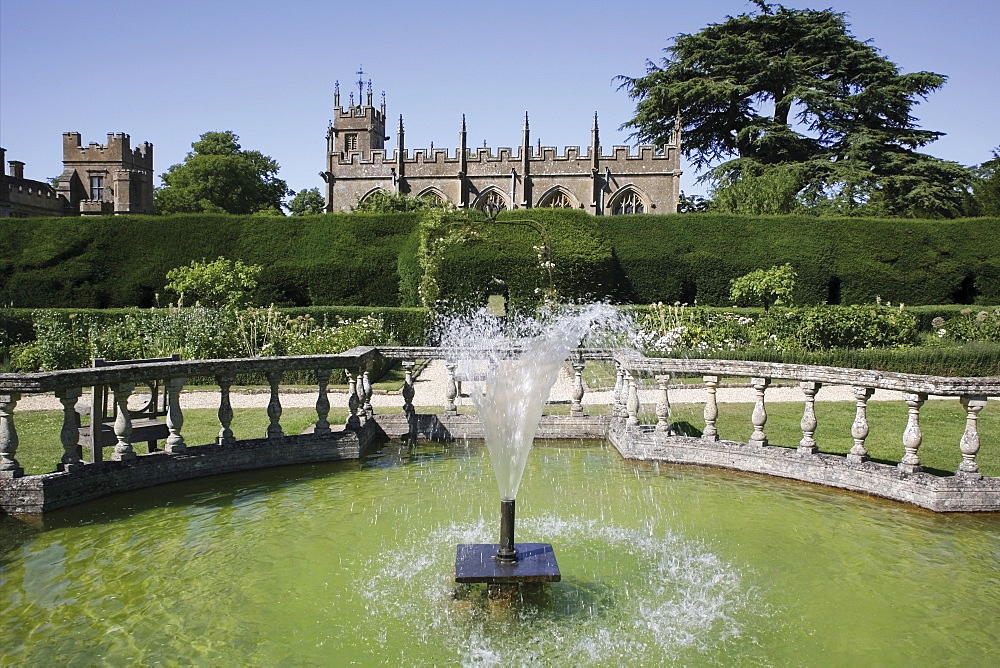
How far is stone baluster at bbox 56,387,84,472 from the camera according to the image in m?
5.27

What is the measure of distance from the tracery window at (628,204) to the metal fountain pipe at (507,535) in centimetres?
3339

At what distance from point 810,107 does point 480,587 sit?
32786mm

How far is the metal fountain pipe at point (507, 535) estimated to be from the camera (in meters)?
4.11

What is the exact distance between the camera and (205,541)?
4902 mm

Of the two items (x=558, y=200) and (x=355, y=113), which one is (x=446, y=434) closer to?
(x=558, y=200)

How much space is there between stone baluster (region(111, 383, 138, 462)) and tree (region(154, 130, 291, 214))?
127ft

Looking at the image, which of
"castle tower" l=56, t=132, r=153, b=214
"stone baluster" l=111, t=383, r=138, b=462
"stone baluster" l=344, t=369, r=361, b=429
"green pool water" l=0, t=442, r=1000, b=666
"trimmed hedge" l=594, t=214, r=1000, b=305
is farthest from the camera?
"castle tower" l=56, t=132, r=153, b=214

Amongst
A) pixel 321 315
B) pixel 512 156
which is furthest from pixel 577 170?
pixel 321 315

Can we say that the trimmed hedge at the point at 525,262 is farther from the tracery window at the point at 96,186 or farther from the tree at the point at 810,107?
the tracery window at the point at 96,186

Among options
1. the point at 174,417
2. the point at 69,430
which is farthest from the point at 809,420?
the point at 69,430

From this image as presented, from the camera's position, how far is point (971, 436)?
5.49 metres

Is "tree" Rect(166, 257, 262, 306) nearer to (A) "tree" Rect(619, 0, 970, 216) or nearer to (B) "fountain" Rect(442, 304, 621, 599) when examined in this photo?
(B) "fountain" Rect(442, 304, 621, 599)

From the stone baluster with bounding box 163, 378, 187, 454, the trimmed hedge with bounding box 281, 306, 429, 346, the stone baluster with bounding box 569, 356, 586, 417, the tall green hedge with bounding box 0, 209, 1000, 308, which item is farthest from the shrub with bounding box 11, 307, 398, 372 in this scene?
the tall green hedge with bounding box 0, 209, 1000, 308

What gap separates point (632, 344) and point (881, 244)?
12.2m
